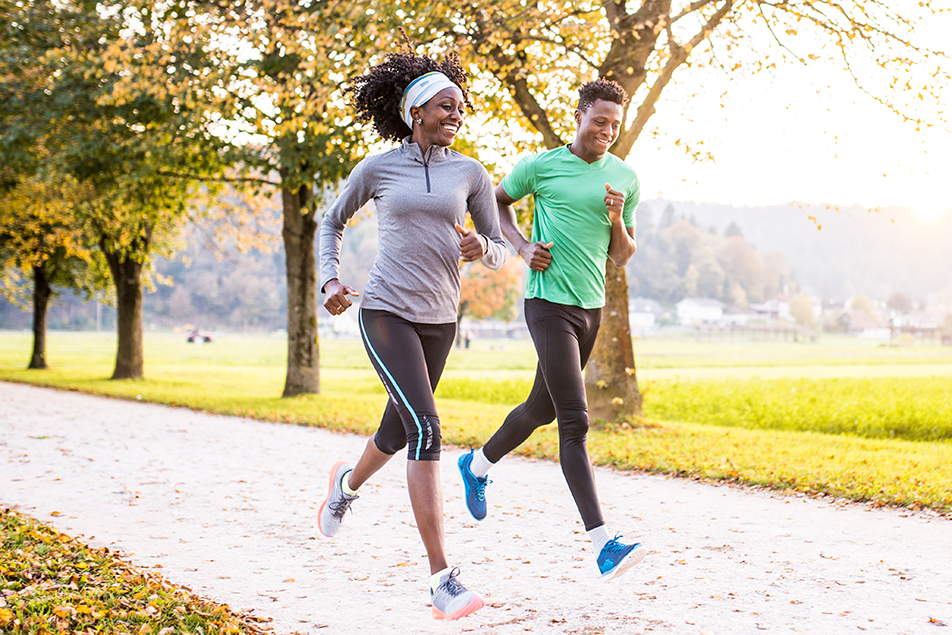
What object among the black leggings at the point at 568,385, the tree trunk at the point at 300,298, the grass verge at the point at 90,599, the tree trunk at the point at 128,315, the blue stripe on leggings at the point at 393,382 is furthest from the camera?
the tree trunk at the point at 128,315

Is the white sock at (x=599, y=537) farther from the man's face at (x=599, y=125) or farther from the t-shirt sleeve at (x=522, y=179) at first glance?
the man's face at (x=599, y=125)

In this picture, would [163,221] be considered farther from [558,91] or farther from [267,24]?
[558,91]

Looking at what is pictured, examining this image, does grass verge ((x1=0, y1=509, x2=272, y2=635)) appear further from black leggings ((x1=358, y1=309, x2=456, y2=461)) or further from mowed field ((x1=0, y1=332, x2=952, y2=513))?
mowed field ((x1=0, y1=332, x2=952, y2=513))

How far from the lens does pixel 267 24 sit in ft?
43.6

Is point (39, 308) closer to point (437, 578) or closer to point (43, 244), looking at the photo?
point (43, 244)

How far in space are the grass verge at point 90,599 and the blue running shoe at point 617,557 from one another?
149cm

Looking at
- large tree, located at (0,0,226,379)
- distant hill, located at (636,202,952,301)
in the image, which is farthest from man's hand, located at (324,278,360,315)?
distant hill, located at (636,202,952,301)

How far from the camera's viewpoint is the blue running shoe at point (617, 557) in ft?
12.2

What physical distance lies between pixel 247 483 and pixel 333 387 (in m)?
15.8

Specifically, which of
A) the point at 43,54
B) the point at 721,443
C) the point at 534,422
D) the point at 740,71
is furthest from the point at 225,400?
the point at 534,422

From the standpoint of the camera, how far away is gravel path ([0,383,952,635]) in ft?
12.5

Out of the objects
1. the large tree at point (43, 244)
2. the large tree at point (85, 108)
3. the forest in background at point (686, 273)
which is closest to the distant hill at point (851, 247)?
the forest in background at point (686, 273)

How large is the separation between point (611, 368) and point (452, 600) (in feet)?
27.4

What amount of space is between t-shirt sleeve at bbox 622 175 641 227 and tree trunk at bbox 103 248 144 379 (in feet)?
63.8
